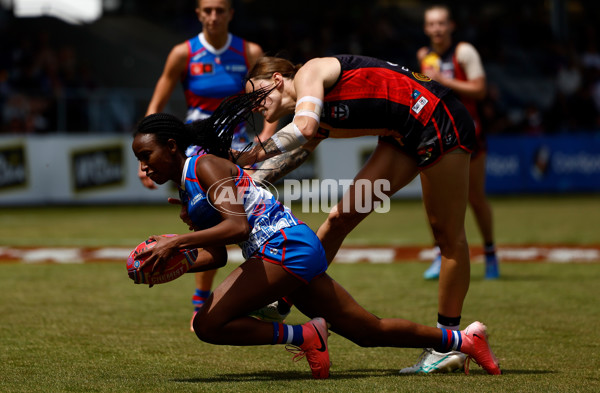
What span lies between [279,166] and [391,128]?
791 millimetres

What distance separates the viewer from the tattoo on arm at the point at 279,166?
564cm

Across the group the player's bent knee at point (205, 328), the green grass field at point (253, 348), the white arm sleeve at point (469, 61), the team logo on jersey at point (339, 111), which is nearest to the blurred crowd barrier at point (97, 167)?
the green grass field at point (253, 348)

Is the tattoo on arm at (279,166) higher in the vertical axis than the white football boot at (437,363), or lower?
higher

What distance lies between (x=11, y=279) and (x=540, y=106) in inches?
790

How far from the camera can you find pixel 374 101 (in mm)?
5137

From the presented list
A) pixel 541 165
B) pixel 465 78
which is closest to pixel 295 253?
pixel 465 78

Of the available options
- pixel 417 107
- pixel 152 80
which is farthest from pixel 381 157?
pixel 152 80

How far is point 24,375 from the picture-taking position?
15.8ft

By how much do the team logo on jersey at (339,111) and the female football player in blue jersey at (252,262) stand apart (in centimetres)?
61

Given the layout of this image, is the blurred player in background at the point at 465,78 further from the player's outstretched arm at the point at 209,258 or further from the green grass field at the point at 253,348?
the player's outstretched arm at the point at 209,258

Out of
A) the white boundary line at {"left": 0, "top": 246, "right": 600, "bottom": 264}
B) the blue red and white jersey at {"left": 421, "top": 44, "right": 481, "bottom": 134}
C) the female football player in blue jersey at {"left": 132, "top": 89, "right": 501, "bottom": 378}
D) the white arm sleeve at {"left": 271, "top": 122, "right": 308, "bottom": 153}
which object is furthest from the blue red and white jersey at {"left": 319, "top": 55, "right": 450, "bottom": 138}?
the white boundary line at {"left": 0, "top": 246, "right": 600, "bottom": 264}

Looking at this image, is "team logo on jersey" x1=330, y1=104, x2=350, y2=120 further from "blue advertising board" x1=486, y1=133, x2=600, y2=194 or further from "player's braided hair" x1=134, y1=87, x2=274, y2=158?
"blue advertising board" x1=486, y1=133, x2=600, y2=194

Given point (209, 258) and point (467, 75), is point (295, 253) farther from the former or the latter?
point (467, 75)

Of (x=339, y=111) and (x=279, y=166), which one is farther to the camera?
(x=279, y=166)
